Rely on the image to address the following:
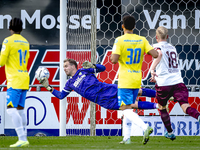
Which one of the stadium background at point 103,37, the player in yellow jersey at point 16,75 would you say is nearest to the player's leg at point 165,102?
the stadium background at point 103,37

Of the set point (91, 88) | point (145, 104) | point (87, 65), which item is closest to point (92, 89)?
point (91, 88)

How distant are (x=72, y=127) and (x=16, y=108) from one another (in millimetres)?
1728

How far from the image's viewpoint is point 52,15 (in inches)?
210

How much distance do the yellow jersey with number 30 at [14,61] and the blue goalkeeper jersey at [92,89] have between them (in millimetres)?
1029

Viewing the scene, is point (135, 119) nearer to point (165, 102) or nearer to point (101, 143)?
point (101, 143)

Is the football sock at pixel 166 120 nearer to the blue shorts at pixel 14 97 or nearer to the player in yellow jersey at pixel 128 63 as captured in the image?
the player in yellow jersey at pixel 128 63

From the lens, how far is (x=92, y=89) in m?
4.42

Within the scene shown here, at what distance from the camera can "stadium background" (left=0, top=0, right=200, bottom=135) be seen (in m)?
5.21

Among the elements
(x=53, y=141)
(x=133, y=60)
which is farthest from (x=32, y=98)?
(x=133, y=60)

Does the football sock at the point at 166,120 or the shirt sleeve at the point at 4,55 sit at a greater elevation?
the shirt sleeve at the point at 4,55

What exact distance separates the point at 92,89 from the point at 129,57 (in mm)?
1058

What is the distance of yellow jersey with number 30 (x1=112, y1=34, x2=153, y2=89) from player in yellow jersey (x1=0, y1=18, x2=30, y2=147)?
786 millimetres

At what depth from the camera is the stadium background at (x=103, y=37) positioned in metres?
5.21

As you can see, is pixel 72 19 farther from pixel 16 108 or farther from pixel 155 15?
pixel 16 108
